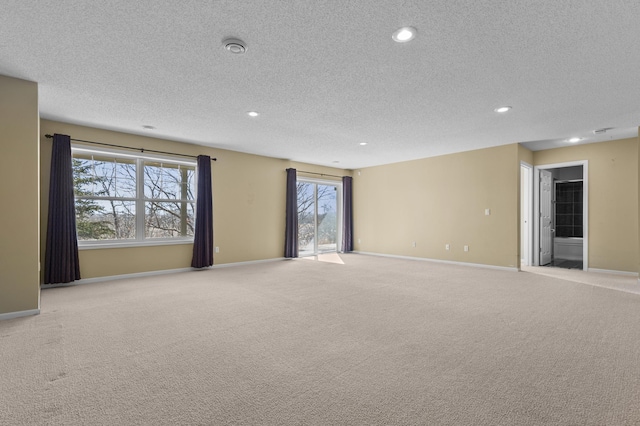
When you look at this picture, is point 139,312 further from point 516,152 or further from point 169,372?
point 516,152

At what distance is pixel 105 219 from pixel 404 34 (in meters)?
5.34

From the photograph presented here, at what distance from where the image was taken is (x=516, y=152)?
5.88m

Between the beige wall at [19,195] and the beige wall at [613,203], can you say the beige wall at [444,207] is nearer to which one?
the beige wall at [613,203]

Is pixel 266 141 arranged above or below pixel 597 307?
above

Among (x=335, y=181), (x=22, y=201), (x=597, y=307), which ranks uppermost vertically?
(x=335, y=181)

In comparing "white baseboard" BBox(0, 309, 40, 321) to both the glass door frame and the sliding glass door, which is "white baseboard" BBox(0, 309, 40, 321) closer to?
the sliding glass door

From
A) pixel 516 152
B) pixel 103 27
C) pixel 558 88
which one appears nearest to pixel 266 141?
pixel 103 27

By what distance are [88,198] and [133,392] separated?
4.28 metres

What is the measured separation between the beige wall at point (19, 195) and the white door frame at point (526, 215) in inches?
327

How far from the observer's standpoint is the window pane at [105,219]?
4898mm

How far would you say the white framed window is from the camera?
4.93m

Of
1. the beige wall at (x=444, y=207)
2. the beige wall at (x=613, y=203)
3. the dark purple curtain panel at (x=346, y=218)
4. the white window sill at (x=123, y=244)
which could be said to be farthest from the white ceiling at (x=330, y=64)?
the dark purple curtain panel at (x=346, y=218)

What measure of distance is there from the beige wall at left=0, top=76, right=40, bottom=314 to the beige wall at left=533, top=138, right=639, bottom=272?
29.2ft

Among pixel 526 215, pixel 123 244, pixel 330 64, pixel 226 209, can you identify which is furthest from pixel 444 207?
pixel 123 244
